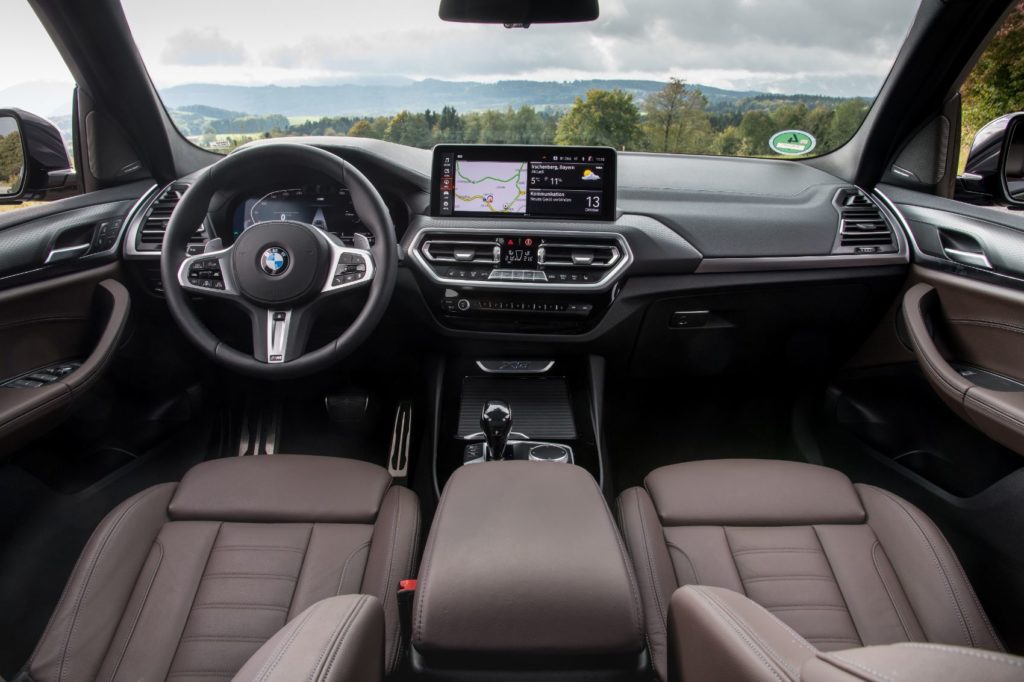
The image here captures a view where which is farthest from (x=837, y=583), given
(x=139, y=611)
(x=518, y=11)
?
(x=518, y=11)

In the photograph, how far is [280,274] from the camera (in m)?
1.95

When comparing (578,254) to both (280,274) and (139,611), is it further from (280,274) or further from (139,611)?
(139,611)

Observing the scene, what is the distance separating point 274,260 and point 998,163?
252cm

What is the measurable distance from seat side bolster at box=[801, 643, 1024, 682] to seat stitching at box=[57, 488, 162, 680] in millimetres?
1421

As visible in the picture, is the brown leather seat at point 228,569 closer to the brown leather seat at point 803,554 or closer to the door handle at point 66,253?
the brown leather seat at point 803,554

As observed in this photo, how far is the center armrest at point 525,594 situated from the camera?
1.12 m

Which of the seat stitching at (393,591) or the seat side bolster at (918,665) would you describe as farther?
the seat stitching at (393,591)

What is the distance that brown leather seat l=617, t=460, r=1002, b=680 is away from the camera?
61.8 inches

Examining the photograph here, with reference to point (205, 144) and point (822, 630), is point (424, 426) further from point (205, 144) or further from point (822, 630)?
point (822, 630)

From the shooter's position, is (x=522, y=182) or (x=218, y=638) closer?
(x=218, y=638)

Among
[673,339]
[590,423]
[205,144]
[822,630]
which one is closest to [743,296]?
[673,339]

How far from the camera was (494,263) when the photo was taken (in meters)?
2.47

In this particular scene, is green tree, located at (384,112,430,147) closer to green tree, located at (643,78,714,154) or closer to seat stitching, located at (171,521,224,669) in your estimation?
green tree, located at (643,78,714,154)

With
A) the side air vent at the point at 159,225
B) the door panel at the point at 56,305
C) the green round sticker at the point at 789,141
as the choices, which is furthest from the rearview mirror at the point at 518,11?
the door panel at the point at 56,305
